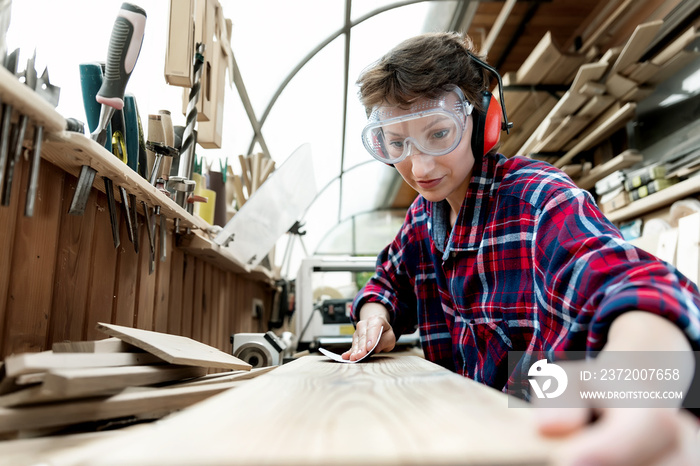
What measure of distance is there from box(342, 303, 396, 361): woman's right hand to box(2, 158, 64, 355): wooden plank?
0.77m

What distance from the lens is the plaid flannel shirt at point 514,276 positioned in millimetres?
699

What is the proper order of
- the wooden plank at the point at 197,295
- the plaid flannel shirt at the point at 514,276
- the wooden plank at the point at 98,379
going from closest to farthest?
1. the wooden plank at the point at 98,379
2. the plaid flannel shirt at the point at 514,276
3. the wooden plank at the point at 197,295

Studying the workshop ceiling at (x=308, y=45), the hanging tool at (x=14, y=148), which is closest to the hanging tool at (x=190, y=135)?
the workshop ceiling at (x=308, y=45)

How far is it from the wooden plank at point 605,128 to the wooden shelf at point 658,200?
22.0 inches

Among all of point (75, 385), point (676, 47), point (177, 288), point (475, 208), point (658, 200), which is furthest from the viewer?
point (658, 200)

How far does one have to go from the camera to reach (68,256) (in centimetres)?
99

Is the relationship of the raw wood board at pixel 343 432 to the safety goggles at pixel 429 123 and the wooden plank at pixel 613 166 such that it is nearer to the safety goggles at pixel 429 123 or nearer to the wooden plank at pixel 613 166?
the safety goggles at pixel 429 123

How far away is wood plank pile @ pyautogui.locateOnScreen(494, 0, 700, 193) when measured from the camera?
2533 millimetres

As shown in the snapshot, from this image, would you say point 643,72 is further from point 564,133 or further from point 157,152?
point 157,152

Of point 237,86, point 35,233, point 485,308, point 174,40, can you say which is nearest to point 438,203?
point 485,308

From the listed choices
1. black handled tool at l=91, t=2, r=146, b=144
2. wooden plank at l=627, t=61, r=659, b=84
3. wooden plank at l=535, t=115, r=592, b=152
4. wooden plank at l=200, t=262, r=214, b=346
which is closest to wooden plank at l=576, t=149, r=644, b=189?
wooden plank at l=535, t=115, r=592, b=152

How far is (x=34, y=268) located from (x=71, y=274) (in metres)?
0.12

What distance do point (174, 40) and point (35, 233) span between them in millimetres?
766

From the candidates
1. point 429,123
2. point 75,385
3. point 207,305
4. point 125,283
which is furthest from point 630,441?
point 207,305
